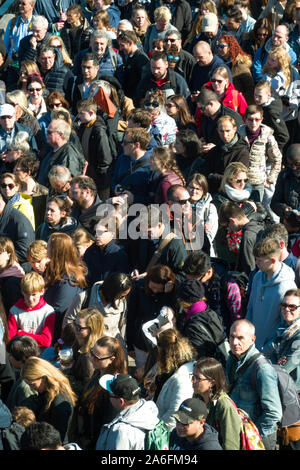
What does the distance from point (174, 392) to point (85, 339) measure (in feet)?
2.96

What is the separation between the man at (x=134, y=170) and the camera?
30.2 feet

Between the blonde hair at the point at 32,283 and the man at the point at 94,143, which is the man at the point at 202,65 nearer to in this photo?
the man at the point at 94,143

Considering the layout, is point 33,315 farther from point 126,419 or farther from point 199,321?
point 126,419

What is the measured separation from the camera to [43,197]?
9.45 meters

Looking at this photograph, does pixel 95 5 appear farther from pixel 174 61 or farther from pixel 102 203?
pixel 102 203

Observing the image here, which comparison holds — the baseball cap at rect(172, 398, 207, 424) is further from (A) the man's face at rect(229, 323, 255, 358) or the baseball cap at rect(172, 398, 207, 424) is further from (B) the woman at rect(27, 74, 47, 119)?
(B) the woman at rect(27, 74, 47, 119)

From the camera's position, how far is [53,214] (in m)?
8.70

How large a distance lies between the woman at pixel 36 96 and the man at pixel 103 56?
0.67 meters

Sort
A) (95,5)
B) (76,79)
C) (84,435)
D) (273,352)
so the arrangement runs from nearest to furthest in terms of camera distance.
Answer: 1. (84,435)
2. (273,352)
3. (76,79)
4. (95,5)

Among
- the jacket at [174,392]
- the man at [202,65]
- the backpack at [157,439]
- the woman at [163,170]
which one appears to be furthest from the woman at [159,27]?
the backpack at [157,439]

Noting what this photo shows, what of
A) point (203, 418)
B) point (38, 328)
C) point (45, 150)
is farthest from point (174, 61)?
point (203, 418)

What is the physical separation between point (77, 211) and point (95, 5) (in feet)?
18.6

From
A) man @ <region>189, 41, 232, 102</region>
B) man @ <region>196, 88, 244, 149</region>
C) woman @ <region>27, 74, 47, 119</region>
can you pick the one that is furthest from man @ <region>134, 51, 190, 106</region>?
woman @ <region>27, 74, 47, 119</region>

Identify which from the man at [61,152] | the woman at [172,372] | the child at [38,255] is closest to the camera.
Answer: the woman at [172,372]
